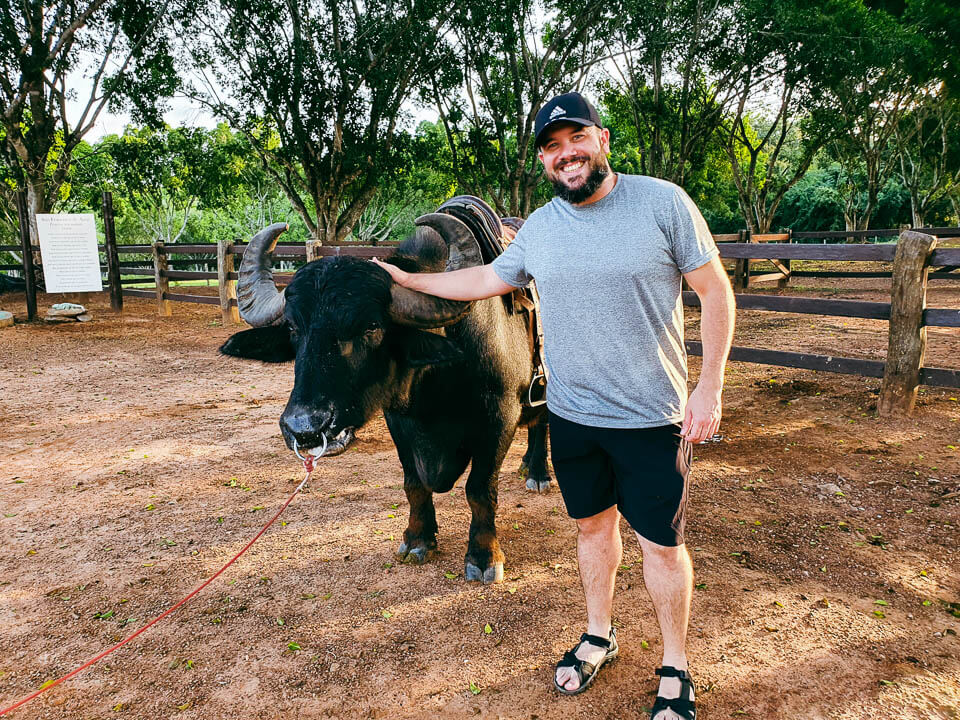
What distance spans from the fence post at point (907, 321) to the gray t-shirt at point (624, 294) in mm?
5073

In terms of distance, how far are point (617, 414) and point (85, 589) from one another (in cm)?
341

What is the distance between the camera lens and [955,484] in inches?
189

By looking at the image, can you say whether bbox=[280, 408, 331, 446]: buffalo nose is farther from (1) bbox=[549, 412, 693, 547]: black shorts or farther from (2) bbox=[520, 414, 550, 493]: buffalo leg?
(2) bbox=[520, 414, 550, 493]: buffalo leg

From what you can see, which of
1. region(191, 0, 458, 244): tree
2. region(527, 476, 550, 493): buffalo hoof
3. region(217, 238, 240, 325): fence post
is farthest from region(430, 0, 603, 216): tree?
region(527, 476, 550, 493): buffalo hoof

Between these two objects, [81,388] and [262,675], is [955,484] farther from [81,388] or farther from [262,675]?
[81,388]

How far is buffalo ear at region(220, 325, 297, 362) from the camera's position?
3342mm

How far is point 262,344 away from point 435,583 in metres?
1.76

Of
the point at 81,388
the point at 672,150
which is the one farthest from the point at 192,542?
the point at 672,150

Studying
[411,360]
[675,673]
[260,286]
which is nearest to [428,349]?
[411,360]

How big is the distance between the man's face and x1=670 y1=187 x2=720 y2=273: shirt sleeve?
32cm

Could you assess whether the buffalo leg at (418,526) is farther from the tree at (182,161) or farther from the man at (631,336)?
the tree at (182,161)

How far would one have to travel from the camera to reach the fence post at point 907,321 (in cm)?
625

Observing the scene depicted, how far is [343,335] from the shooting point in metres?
2.94

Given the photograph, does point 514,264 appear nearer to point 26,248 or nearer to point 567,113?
point 567,113
